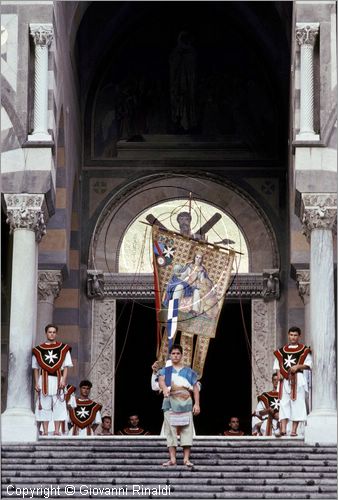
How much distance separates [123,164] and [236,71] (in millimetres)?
2723

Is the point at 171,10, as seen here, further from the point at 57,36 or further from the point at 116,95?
the point at 57,36

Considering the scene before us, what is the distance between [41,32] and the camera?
2488 cm

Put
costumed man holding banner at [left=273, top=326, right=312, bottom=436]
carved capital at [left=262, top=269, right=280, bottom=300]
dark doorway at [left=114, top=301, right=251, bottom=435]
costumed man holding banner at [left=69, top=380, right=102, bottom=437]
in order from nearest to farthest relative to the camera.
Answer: costumed man holding banner at [left=273, top=326, right=312, bottom=436]
costumed man holding banner at [left=69, top=380, right=102, bottom=437]
carved capital at [left=262, top=269, right=280, bottom=300]
dark doorway at [left=114, top=301, right=251, bottom=435]

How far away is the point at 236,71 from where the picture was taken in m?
31.4

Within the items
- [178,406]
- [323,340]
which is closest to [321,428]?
[323,340]

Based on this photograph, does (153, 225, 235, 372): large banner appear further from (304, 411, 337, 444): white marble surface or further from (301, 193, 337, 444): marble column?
(304, 411, 337, 444): white marble surface

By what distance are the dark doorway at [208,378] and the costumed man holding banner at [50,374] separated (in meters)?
8.94

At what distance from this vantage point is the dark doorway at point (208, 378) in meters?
33.0

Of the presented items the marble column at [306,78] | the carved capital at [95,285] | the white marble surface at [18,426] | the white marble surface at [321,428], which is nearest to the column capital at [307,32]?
the marble column at [306,78]

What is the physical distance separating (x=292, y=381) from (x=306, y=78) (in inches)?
179

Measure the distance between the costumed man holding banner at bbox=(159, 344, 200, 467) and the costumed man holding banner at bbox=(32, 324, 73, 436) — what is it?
2.79 meters

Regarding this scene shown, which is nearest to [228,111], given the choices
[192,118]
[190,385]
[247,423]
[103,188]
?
[192,118]

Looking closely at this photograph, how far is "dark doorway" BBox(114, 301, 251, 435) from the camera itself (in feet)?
108

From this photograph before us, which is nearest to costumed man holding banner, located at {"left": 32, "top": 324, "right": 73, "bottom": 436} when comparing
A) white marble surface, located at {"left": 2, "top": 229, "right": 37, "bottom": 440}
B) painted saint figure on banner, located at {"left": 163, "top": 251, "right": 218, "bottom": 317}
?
white marble surface, located at {"left": 2, "top": 229, "right": 37, "bottom": 440}
